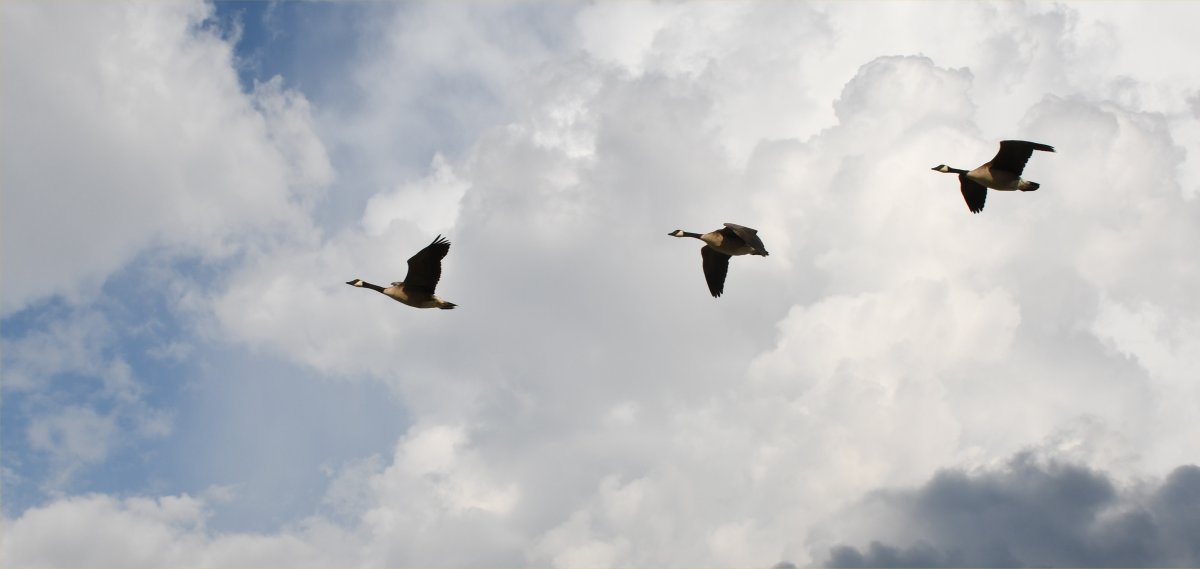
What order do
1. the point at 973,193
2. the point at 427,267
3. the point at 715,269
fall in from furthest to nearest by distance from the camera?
the point at 715,269 < the point at 973,193 < the point at 427,267

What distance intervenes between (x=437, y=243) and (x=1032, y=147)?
15.3 metres

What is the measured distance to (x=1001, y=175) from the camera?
101 feet

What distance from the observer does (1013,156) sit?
30047mm

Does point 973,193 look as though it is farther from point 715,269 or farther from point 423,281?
point 423,281

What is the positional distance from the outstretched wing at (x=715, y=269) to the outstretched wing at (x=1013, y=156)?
8004 mm

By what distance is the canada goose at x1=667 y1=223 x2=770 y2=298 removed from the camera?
2951cm

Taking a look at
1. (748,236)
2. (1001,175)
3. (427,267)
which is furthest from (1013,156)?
(427,267)

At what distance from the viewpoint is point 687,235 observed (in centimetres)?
3541

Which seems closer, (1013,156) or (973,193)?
(1013,156)

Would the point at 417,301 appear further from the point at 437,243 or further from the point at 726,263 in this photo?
the point at 726,263

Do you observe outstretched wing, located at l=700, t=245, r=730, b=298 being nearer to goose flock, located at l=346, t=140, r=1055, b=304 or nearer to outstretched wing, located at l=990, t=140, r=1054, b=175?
goose flock, located at l=346, t=140, r=1055, b=304

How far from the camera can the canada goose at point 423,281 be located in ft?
89.0

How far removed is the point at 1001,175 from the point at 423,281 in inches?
618

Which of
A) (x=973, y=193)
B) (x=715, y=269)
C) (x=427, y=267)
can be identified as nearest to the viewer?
(x=427, y=267)
